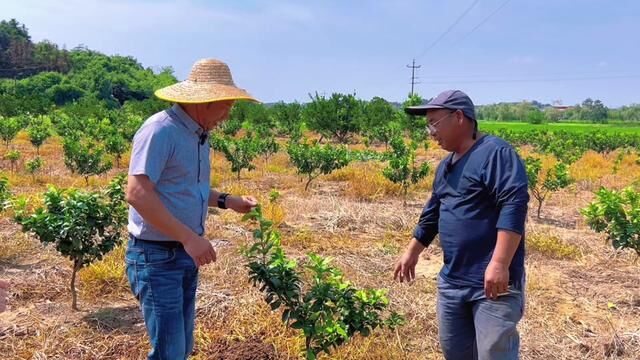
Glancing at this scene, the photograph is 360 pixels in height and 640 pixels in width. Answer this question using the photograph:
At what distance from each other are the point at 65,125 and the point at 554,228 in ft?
63.5

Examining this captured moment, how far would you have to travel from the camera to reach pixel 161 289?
2.13 m

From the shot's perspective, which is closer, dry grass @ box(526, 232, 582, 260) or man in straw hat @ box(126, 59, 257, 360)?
man in straw hat @ box(126, 59, 257, 360)

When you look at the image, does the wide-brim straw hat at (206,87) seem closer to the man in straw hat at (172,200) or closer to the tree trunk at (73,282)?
the man in straw hat at (172,200)

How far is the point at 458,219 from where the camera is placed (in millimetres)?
2336

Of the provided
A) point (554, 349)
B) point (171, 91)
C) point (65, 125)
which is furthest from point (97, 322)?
point (65, 125)

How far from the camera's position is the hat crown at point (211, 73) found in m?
2.27

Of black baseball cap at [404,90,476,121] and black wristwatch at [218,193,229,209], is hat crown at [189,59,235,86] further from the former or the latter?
black baseball cap at [404,90,476,121]

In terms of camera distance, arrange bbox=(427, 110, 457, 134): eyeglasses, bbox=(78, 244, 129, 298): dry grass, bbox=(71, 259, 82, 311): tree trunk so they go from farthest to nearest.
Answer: bbox=(78, 244, 129, 298): dry grass < bbox=(71, 259, 82, 311): tree trunk < bbox=(427, 110, 457, 134): eyeglasses

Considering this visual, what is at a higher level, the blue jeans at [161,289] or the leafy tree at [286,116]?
the leafy tree at [286,116]

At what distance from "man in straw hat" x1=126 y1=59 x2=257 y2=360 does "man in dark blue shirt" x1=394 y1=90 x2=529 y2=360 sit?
0.96m

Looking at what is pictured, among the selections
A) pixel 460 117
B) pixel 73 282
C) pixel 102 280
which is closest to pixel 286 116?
pixel 102 280

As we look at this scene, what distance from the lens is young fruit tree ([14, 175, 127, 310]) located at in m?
3.77

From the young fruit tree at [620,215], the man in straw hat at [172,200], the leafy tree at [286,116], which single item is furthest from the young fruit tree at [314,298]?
the leafy tree at [286,116]

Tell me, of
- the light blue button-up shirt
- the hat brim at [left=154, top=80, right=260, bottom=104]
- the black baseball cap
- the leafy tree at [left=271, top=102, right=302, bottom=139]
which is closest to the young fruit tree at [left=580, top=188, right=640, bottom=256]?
the black baseball cap
